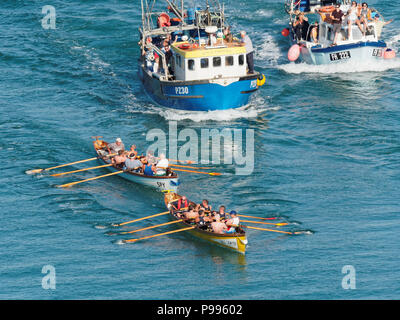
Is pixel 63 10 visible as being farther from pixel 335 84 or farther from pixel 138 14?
pixel 335 84

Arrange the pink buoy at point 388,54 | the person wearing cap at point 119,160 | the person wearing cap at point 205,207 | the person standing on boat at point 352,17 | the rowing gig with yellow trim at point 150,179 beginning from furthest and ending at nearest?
the pink buoy at point 388,54 → the person standing on boat at point 352,17 → the person wearing cap at point 119,160 → the rowing gig with yellow trim at point 150,179 → the person wearing cap at point 205,207

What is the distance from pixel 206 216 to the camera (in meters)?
37.6

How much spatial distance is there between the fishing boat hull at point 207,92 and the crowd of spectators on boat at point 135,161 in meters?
5.91

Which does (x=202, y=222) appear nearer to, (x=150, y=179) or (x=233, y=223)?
Answer: (x=233, y=223)

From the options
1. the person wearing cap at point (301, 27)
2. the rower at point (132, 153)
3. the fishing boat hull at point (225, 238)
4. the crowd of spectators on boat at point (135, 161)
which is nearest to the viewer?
the fishing boat hull at point (225, 238)

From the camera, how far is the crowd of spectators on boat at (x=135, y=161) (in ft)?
140

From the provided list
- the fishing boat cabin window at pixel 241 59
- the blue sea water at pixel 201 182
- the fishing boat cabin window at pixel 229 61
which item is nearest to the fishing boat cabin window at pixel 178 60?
the fishing boat cabin window at pixel 229 61

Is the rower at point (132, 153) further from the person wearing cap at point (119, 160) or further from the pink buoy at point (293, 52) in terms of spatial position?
the pink buoy at point (293, 52)

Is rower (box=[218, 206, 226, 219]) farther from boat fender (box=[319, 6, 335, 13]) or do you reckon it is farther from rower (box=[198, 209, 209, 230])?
boat fender (box=[319, 6, 335, 13])

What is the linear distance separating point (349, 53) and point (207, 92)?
13.3m

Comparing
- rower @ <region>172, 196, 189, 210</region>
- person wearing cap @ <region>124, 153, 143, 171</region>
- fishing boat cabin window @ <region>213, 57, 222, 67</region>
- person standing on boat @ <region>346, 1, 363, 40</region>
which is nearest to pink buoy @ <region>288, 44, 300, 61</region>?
person standing on boat @ <region>346, 1, 363, 40</region>

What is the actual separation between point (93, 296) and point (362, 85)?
30.0m

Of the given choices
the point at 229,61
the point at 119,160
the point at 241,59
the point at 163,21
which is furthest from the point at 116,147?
the point at 163,21

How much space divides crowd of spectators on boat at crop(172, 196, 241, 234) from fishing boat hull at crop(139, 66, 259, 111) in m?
11.6
